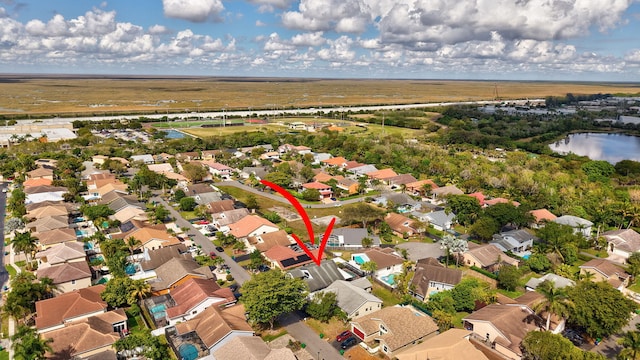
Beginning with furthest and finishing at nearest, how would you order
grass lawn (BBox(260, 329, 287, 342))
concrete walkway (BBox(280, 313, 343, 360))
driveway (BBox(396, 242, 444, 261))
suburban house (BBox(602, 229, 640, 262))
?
1. suburban house (BBox(602, 229, 640, 262))
2. driveway (BBox(396, 242, 444, 261))
3. grass lawn (BBox(260, 329, 287, 342))
4. concrete walkway (BBox(280, 313, 343, 360))

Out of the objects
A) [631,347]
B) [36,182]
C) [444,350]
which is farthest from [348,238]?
[36,182]

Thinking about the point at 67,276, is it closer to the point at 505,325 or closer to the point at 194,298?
the point at 194,298

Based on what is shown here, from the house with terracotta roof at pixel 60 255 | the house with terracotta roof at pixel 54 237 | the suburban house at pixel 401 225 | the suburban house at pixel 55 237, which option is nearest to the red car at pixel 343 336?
the suburban house at pixel 401 225

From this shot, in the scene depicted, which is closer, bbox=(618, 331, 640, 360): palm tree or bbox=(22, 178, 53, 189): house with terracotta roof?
bbox=(618, 331, 640, 360): palm tree

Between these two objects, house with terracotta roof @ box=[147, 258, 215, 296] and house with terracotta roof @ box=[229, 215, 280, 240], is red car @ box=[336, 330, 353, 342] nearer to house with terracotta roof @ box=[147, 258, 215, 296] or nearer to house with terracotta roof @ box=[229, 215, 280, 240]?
house with terracotta roof @ box=[147, 258, 215, 296]

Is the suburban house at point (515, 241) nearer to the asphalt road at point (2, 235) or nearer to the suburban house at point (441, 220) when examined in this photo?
the suburban house at point (441, 220)

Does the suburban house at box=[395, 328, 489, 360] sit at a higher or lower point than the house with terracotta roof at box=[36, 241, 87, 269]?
lower

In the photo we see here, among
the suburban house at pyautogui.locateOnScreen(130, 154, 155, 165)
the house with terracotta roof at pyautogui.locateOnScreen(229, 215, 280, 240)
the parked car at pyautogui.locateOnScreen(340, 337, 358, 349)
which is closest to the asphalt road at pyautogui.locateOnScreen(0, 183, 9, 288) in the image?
the house with terracotta roof at pyautogui.locateOnScreen(229, 215, 280, 240)
